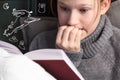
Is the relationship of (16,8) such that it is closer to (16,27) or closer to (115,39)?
(16,27)

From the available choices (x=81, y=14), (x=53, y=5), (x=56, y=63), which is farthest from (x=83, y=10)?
(x=56, y=63)

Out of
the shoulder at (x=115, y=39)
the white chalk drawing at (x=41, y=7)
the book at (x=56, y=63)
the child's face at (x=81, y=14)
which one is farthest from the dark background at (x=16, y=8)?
the book at (x=56, y=63)

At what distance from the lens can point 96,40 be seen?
839mm

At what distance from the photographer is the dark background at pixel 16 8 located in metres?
0.91

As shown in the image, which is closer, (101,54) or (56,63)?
(56,63)

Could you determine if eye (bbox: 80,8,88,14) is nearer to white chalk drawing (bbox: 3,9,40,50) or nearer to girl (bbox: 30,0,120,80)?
girl (bbox: 30,0,120,80)

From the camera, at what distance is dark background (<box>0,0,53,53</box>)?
91 cm

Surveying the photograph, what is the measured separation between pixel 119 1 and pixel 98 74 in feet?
0.84

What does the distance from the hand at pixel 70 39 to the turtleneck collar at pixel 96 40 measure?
0.10 meters

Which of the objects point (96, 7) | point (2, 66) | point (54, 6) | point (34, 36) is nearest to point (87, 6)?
point (96, 7)

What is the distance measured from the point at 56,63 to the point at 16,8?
1.27 feet

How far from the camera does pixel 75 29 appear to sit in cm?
74

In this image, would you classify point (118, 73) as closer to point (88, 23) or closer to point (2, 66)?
point (88, 23)

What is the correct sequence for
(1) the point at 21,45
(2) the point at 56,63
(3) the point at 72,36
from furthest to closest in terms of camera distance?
(1) the point at 21,45
(3) the point at 72,36
(2) the point at 56,63
